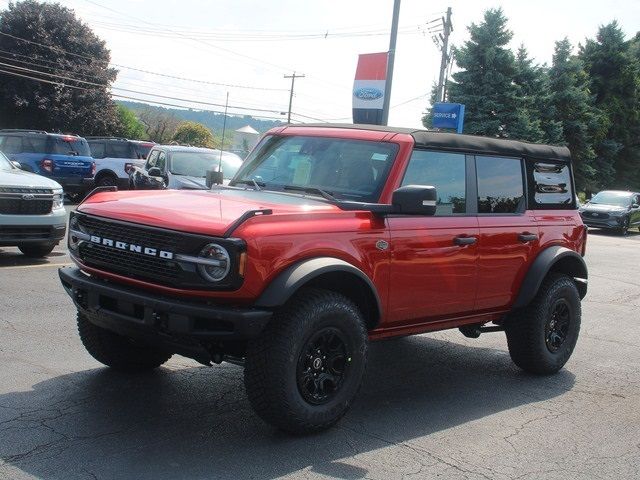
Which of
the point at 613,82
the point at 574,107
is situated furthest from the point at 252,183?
the point at 613,82

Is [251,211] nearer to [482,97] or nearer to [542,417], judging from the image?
[542,417]

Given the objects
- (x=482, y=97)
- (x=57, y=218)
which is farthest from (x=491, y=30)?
(x=57, y=218)

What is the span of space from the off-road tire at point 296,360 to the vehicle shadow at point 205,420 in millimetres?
168

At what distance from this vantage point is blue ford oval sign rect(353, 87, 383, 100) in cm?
2277

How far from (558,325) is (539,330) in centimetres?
40

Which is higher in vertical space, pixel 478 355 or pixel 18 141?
pixel 18 141

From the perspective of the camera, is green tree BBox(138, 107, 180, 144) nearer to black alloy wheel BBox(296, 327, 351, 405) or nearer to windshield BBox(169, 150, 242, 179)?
windshield BBox(169, 150, 242, 179)

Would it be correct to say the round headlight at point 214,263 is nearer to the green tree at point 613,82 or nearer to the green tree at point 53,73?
the green tree at point 53,73

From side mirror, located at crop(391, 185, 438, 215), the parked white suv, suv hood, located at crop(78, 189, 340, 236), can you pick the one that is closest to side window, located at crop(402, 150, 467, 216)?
side mirror, located at crop(391, 185, 438, 215)

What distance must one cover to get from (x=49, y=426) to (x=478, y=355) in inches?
167

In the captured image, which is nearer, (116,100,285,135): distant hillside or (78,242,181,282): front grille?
(78,242,181,282): front grille

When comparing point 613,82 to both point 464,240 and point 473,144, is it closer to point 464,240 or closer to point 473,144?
point 473,144

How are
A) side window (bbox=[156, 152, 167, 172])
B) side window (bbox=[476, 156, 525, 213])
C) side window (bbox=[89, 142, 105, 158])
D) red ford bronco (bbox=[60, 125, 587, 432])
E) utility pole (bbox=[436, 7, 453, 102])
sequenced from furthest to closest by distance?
utility pole (bbox=[436, 7, 453, 102]), side window (bbox=[89, 142, 105, 158]), side window (bbox=[156, 152, 167, 172]), side window (bbox=[476, 156, 525, 213]), red ford bronco (bbox=[60, 125, 587, 432])

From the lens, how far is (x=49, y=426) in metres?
4.67
